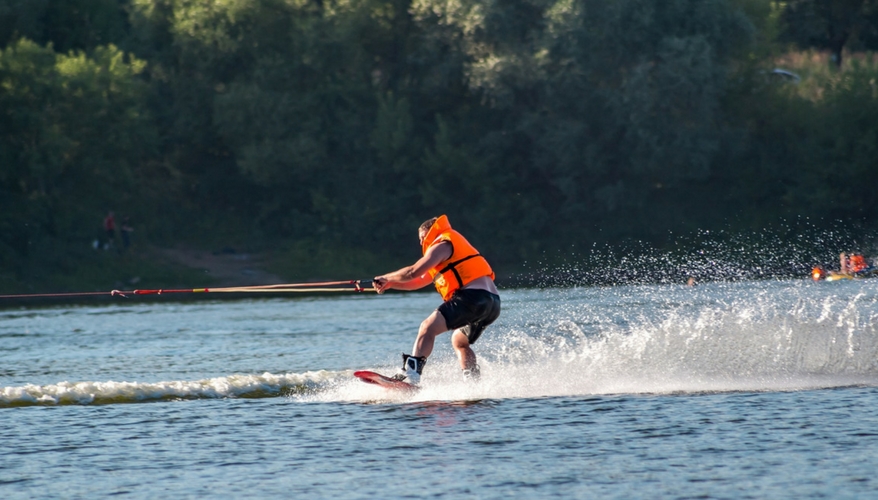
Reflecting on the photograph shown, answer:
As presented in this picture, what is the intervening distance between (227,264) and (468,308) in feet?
95.1

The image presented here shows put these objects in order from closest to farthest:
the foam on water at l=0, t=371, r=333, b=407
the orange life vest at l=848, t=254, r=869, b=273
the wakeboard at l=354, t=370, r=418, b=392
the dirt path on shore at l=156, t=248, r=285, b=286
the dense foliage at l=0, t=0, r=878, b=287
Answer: the wakeboard at l=354, t=370, r=418, b=392 < the foam on water at l=0, t=371, r=333, b=407 < the orange life vest at l=848, t=254, r=869, b=273 < the dense foliage at l=0, t=0, r=878, b=287 < the dirt path on shore at l=156, t=248, r=285, b=286

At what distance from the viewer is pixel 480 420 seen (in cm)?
948

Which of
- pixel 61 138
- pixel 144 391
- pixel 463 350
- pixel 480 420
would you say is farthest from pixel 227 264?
pixel 480 420

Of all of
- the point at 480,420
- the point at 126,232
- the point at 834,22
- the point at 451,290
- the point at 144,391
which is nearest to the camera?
the point at 480,420

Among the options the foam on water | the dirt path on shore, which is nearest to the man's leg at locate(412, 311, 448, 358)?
the foam on water

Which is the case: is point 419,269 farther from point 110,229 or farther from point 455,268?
→ point 110,229

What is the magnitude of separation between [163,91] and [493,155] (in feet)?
38.2

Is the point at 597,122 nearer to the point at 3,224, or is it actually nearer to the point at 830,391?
the point at 3,224

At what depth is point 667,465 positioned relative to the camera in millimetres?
7668

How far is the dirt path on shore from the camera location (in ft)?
122

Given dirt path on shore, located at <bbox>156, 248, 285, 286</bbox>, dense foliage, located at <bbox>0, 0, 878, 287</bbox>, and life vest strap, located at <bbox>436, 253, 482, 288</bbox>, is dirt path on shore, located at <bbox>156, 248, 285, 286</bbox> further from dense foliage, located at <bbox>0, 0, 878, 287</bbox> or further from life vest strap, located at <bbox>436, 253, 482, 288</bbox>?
life vest strap, located at <bbox>436, 253, 482, 288</bbox>

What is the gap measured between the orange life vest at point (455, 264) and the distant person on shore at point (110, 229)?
93.7ft

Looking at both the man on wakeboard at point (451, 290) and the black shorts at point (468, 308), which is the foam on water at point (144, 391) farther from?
the black shorts at point (468, 308)

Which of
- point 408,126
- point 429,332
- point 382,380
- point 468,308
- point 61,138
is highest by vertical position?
point 408,126
